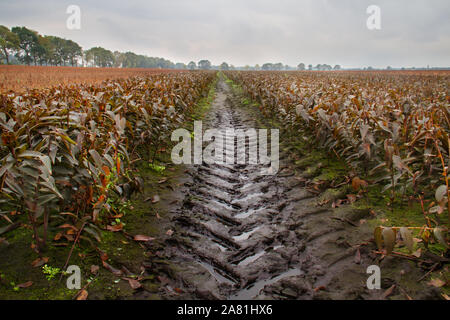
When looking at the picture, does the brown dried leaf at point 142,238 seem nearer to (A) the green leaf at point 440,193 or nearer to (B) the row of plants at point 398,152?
(B) the row of plants at point 398,152

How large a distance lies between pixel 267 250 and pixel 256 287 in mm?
585

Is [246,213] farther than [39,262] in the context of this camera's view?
Yes

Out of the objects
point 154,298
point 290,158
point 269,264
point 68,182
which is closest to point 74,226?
point 68,182

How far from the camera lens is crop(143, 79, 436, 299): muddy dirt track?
8.00 ft

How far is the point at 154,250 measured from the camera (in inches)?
116

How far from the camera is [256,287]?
2.55 metres

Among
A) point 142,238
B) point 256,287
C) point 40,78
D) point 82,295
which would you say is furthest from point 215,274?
point 40,78

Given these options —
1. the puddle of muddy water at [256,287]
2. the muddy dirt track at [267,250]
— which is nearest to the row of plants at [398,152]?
the muddy dirt track at [267,250]

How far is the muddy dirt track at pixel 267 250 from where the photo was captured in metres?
2.44

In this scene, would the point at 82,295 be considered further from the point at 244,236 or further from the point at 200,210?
the point at 200,210

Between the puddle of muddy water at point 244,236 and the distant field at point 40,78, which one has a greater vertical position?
the distant field at point 40,78

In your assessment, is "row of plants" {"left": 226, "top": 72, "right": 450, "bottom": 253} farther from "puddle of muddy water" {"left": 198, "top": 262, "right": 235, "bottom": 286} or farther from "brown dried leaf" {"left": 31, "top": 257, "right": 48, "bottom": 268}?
"brown dried leaf" {"left": 31, "top": 257, "right": 48, "bottom": 268}
